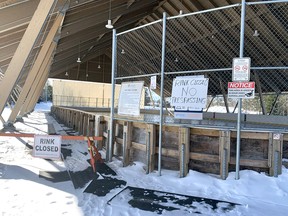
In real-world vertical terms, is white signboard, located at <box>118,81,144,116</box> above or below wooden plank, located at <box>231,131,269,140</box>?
above

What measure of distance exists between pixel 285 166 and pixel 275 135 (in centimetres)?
66

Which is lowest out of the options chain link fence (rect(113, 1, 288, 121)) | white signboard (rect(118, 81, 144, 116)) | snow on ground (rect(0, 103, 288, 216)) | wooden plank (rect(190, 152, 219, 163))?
snow on ground (rect(0, 103, 288, 216))

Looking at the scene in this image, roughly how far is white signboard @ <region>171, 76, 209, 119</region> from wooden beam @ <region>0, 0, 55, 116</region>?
4129 millimetres

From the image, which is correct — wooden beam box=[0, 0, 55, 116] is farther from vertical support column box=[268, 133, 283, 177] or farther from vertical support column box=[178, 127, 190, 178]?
vertical support column box=[268, 133, 283, 177]

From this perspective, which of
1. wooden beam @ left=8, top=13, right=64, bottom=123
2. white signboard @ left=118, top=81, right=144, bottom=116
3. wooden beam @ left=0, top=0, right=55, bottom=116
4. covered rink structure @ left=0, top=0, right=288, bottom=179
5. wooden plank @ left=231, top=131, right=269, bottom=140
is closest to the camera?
wooden plank @ left=231, top=131, right=269, bottom=140

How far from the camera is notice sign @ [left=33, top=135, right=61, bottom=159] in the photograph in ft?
18.5

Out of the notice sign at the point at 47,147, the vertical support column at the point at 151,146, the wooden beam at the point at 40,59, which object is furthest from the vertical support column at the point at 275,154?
the wooden beam at the point at 40,59

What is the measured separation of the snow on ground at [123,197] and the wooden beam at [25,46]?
2825 millimetres

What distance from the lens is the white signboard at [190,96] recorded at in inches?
205

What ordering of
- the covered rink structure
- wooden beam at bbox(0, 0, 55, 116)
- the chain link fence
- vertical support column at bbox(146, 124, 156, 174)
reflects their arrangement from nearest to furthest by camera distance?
the covered rink structure
vertical support column at bbox(146, 124, 156, 174)
wooden beam at bbox(0, 0, 55, 116)
the chain link fence

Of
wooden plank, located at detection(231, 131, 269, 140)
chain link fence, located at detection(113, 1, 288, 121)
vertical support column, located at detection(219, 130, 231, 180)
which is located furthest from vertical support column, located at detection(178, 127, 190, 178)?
chain link fence, located at detection(113, 1, 288, 121)

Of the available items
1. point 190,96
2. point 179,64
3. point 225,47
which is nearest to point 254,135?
point 190,96

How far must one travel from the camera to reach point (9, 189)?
4418 millimetres

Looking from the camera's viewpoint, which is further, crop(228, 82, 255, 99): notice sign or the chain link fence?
the chain link fence
